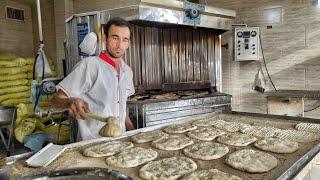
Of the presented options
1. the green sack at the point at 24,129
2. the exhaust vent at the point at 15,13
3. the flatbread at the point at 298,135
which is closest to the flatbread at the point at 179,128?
the flatbread at the point at 298,135

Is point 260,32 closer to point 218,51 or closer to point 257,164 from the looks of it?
point 218,51

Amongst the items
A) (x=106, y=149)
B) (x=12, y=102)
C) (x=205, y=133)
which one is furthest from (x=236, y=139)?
(x=12, y=102)

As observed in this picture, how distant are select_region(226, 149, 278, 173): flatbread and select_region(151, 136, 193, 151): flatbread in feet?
1.28

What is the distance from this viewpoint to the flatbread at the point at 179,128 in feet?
7.95

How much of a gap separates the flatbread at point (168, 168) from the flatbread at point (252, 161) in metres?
0.24

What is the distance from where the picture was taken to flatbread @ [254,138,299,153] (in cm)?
188

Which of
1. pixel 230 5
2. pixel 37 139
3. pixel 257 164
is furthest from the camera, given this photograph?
pixel 230 5

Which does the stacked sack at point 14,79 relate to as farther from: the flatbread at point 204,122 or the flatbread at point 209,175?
the flatbread at point 209,175

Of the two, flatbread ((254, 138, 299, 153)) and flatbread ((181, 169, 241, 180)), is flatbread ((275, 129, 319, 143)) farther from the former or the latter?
flatbread ((181, 169, 241, 180))

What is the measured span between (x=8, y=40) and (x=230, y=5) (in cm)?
484

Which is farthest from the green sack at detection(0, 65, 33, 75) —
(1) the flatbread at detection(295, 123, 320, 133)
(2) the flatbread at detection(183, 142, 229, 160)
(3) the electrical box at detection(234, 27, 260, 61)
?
(1) the flatbread at detection(295, 123, 320, 133)

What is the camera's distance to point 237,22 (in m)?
5.06

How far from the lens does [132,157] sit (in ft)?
5.79

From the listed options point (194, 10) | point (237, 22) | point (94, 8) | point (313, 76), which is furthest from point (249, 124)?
point (94, 8)
